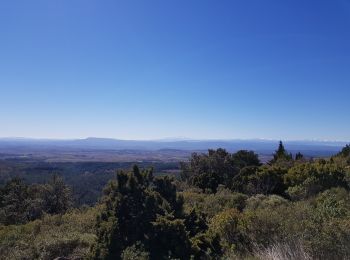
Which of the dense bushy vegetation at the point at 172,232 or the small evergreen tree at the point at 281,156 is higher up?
the small evergreen tree at the point at 281,156

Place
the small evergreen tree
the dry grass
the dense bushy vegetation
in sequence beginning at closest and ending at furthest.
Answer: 1. the dry grass
2. the dense bushy vegetation
3. the small evergreen tree

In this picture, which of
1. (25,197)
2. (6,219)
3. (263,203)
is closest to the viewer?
(263,203)

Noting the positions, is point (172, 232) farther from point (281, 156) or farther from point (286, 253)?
point (281, 156)

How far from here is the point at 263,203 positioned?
16.8 m

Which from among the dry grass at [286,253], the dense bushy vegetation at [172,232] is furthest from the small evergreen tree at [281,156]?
the dry grass at [286,253]

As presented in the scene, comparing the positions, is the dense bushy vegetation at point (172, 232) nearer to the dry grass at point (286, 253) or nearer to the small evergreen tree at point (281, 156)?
the dry grass at point (286, 253)

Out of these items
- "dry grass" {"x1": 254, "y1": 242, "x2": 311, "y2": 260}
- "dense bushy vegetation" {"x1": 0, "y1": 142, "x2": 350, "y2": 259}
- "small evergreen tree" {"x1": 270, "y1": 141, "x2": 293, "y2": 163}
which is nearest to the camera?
"dry grass" {"x1": 254, "y1": 242, "x2": 311, "y2": 260}

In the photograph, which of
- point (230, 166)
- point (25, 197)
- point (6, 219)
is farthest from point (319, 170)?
point (25, 197)

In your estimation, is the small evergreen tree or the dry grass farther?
the small evergreen tree

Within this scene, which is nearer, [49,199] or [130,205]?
[130,205]

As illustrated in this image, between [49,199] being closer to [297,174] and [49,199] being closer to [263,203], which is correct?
[297,174]

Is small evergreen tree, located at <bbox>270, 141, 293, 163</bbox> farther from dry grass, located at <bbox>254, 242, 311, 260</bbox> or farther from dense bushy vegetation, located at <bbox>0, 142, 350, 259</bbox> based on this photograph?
dry grass, located at <bbox>254, 242, 311, 260</bbox>

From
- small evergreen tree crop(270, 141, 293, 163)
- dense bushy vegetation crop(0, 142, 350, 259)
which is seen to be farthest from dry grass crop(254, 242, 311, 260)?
small evergreen tree crop(270, 141, 293, 163)

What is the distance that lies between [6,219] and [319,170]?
21.1 m
